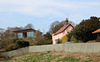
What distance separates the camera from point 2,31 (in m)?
52.3

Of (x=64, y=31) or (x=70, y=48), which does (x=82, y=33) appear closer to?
(x=70, y=48)

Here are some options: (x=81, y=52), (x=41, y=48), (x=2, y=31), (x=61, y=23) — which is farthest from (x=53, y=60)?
(x=61, y=23)

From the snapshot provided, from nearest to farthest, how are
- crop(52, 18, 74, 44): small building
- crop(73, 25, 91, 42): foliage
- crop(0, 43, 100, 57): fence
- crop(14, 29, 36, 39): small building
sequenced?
crop(0, 43, 100, 57): fence → crop(73, 25, 91, 42): foliage → crop(52, 18, 74, 44): small building → crop(14, 29, 36, 39): small building

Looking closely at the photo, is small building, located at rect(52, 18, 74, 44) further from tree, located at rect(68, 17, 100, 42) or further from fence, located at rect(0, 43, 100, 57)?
fence, located at rect(0, 43, 100, 57)

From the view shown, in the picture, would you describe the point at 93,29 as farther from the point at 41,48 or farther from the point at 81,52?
the point at 81,52

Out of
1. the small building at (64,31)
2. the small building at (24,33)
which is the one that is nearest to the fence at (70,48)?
the small building at (64,31)

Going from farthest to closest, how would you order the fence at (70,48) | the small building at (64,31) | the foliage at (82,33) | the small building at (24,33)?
the small building at (24,33) < the small building at (64,31) < the foliage at (82,33) < the fence at (70,48)

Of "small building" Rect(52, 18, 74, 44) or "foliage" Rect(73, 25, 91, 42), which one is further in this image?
"small building" Rect(52, 18, 74, 44)

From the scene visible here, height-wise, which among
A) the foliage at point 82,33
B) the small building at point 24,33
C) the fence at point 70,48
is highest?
the small building at point 24,33

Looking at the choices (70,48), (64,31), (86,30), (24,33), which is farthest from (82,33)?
(24,33)

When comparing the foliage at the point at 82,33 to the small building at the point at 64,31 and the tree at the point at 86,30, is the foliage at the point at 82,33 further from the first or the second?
the small building at the point at 64,31

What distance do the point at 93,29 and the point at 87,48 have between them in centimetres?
1336

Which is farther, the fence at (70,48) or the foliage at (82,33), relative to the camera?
the foliage at (82,33)

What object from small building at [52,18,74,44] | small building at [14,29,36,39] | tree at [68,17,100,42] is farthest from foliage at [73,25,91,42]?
small building at [14,29,36,39]
